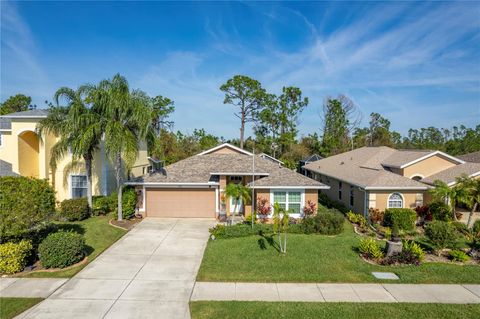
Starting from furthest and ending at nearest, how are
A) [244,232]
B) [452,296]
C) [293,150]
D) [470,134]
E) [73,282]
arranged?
[470,134], [293,150], [244,232], [73,282], [452,296]

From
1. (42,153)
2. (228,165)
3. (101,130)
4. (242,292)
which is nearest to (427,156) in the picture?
(228,165)

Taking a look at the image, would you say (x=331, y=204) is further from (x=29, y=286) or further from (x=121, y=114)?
(x=29, y=286)

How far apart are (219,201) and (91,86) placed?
1054 cm

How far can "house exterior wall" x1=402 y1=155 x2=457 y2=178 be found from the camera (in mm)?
21578

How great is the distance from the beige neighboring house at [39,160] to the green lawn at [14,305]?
13.1 metres

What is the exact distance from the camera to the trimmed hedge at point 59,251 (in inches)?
454

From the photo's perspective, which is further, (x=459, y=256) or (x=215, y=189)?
(x=215, y=189)

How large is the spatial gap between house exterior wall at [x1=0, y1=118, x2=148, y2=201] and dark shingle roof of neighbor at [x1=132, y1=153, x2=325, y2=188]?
2.48 m

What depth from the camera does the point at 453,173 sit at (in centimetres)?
2061

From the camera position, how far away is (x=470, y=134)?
202 ft

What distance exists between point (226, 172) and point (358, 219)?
28.8ft

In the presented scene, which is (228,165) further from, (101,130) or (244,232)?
(101,130)

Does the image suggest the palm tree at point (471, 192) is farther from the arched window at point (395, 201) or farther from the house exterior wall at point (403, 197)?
the arched window at point (395, 201)

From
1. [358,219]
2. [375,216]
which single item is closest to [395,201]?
[375,216]
